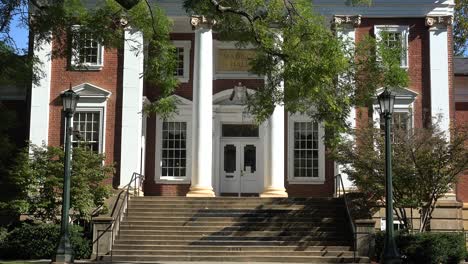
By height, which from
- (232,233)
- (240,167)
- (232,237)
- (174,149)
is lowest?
(232,237)

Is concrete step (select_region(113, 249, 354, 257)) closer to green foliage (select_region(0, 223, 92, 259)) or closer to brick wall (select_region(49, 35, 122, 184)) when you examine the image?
green foliage (select_region(0, 223, 92, 259))

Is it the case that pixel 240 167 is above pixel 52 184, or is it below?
above

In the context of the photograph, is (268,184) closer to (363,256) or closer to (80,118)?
(363,256)

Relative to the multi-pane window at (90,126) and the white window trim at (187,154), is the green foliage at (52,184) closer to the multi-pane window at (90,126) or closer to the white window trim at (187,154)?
the multi-pane window at (90,126)

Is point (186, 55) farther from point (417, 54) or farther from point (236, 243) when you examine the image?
point (236, 243)

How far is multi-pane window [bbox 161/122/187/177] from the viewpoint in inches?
1089

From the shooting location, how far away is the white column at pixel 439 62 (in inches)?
1031

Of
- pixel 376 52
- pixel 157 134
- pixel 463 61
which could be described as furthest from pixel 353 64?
pixel 463 61

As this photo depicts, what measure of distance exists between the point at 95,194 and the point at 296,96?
10.4 metres

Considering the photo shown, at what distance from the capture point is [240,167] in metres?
28.1

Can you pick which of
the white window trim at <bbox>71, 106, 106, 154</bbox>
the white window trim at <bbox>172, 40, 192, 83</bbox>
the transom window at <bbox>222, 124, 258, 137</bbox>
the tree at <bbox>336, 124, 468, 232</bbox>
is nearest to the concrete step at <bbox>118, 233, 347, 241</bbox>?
the tree at <bbox>336, 124, 468, 232</bbox>

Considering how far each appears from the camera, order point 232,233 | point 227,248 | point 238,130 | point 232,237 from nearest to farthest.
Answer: point 227,248
point 232,237
point 232,233
point 238,130

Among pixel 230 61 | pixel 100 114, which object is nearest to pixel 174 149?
pixel 100 114

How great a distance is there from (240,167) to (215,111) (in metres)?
2.58
